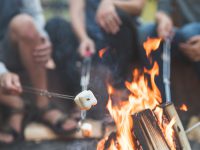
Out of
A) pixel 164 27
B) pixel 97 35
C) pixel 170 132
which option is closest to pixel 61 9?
pixel 97 35

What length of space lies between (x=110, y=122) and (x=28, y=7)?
105cm

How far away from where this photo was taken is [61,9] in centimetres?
392

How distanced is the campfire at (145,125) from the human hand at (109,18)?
3.03ft

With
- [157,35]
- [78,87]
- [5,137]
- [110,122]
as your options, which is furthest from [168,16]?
[5,137]

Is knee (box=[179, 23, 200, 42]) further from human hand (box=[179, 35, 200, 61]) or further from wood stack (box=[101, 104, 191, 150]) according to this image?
wood stack (box=[101, 104, 191, 150])

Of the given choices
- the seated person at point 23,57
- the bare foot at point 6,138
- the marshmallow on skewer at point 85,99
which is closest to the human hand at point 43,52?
the seated person at point 23,57

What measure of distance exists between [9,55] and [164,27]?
0.94 meters

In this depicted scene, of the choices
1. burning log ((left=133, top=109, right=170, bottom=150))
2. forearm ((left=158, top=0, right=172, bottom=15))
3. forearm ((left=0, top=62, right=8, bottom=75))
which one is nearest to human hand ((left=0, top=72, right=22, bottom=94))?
forearm ((left=0, top=62, right=8, bottom=75))

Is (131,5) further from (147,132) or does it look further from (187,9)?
(147,132)

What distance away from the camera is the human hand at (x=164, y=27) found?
3.00 meters

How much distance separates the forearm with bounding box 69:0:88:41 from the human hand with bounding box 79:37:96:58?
1.5 inches

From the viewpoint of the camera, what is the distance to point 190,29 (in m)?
3.01

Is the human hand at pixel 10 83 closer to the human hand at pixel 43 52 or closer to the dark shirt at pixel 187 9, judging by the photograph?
the human hand at pixel 43 52

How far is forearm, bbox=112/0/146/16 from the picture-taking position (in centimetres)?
308
